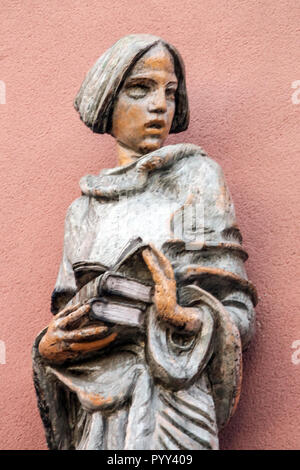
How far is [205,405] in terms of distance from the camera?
2.34 metres

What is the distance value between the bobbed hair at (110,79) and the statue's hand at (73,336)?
52 cm

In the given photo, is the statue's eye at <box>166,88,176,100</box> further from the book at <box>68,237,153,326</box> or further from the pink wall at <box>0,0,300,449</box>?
the book at <box>68,237,153,326</box>

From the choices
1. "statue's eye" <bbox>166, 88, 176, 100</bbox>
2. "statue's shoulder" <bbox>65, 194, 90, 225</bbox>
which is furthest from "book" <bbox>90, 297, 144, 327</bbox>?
"statue's eye" <bbox>166, 88, 176, 100</bbox>

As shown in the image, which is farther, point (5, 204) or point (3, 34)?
point (3, 34)

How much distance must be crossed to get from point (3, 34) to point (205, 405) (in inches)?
53.2

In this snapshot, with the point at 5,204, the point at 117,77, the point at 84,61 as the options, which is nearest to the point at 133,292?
the point at 117,77

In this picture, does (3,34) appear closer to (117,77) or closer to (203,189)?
(117,77)

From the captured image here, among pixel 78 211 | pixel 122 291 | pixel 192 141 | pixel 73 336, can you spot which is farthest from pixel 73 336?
pixel 192 141

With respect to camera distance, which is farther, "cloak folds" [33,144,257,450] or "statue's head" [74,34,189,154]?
"statue's head" [74,34,189,154]

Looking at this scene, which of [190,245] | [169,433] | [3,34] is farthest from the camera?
[3,34]

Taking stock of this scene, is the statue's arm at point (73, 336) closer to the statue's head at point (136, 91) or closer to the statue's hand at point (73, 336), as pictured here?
the statue's hand at point (73, 336)

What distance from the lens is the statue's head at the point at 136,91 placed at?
105 inches

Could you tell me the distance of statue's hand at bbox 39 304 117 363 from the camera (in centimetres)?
237

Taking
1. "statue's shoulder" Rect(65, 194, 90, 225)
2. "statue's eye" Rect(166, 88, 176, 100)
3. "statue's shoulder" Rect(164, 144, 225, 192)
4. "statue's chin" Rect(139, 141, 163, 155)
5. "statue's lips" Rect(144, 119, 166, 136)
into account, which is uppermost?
"statue's eye" Rect(166, 88, 176, 100)
